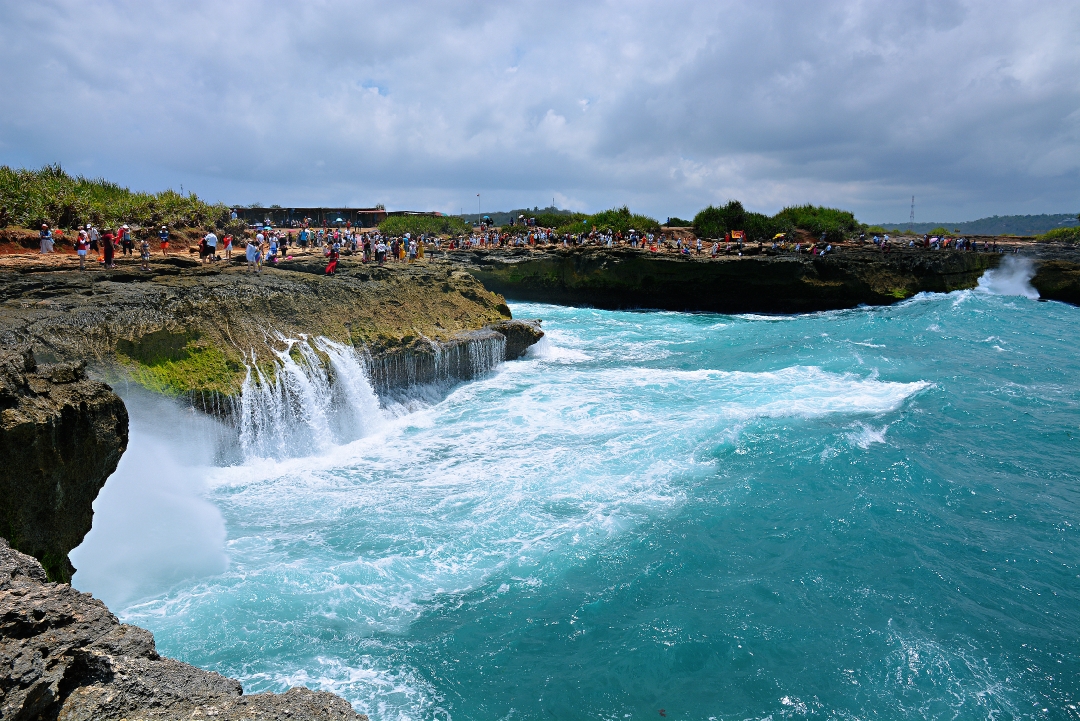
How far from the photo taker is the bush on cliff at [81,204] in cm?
2197

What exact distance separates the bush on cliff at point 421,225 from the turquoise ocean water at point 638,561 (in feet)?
120

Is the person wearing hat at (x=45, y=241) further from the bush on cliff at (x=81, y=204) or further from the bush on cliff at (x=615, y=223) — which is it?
the bush on cliff at (x=615, y=223)

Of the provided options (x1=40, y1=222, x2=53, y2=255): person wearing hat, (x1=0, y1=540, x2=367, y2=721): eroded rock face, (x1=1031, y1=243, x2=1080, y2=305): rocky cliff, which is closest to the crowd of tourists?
(x1=40, y1=222, x2=53, y2=255): person wearing hat

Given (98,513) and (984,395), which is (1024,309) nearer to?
(984,395)

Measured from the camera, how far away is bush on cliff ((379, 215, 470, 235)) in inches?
2032

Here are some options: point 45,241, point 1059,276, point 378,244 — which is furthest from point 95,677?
point 1059,276

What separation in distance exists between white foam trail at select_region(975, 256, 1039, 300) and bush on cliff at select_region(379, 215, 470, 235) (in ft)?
128

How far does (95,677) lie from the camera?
161 inches

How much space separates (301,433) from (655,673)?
10.0 metres

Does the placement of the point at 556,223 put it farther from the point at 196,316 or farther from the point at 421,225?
the point at 196,316

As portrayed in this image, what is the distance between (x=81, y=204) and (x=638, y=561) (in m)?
24.7

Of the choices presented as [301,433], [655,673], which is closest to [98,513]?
[301,433]

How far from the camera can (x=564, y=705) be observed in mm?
6984

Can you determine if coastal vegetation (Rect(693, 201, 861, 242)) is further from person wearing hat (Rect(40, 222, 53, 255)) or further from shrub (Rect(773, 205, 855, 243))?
person wearing hat (Rect(40, 222, 53, 255))
